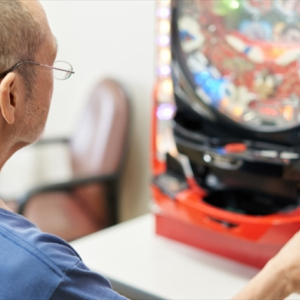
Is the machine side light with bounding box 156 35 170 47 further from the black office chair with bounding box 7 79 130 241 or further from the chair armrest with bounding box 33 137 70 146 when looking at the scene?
the chair armrest with bounding box 33 137 70 146

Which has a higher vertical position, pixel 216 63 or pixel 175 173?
pixel 216 63

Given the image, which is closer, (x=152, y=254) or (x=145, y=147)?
(x=152, y=254)

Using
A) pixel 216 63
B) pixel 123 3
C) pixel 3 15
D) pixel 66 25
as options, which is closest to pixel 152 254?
pixel 216 63

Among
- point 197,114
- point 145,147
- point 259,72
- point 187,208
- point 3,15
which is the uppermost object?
point 3,15

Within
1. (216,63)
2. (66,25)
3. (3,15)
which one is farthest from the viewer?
(66,25)

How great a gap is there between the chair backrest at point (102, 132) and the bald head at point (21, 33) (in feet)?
4.07

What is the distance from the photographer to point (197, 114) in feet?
3.69

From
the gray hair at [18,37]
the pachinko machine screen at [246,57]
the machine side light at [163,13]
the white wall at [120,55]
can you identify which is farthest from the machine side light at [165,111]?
the white wall at [120,55]

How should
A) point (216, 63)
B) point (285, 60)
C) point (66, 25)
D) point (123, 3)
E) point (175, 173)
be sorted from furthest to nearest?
point (66, 25), point (123, 3), point (175, 173), point (216, 63), point (285, 60)

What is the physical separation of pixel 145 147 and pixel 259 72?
1.08m

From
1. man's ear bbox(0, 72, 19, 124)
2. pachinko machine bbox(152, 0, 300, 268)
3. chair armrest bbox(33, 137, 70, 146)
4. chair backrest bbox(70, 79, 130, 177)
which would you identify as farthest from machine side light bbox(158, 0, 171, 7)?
chair armrest bbox(33, 137, 70, 146)

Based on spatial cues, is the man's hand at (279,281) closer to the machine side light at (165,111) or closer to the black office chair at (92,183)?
the machine side light at (165,111)

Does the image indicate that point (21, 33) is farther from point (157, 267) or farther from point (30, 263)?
point (157, 267)

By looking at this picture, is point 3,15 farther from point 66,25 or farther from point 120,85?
point 66,25
